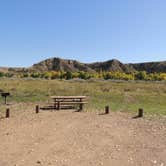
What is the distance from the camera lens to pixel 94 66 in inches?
6924

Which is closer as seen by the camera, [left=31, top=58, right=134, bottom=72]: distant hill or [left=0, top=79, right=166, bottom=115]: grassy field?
[left=0, top=79, right=166, bottom=115]: grassy field

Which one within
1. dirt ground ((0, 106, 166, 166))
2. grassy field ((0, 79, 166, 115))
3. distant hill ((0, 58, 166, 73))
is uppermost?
distant hill ((0, 58, 166, 73))

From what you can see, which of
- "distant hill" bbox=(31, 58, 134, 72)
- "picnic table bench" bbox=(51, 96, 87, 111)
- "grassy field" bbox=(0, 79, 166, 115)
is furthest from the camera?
"distant hill" bbox=(31, 58, 134, 72)

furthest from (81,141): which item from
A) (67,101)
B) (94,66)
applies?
(94,66)

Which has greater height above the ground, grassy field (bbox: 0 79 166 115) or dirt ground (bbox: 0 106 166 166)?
grassy field (bbox: 0 79 166 115)

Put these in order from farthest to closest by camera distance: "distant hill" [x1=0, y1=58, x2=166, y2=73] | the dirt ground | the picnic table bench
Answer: "distant hill" [x1=0, y1=58, x2=166, y2=73], the picnic table bench, the dirt ground

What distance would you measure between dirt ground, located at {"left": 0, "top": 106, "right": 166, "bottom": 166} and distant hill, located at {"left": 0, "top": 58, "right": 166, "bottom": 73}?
13843 cm

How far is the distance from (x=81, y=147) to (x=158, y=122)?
6.15m

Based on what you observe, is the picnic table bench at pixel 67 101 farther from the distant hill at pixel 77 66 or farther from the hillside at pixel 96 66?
the distant hill at pixel 77 66

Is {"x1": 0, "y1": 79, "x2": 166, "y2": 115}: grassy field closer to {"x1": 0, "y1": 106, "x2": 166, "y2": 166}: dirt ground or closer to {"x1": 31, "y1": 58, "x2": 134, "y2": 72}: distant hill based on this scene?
{"x1": 0, "y1": 106, "x2": 166, "y2": 166}: dirt ground

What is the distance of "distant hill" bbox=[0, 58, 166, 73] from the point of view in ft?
533

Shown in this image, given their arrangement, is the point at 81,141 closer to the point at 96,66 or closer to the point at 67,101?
the point at 67,101

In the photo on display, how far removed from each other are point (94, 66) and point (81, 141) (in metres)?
164

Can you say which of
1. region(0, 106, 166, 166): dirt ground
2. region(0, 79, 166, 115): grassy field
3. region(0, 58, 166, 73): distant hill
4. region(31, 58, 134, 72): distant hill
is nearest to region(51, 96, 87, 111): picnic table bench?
region(0, 79, 166, 115): grassy field
